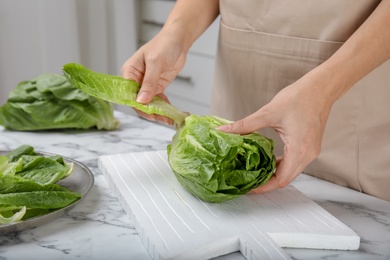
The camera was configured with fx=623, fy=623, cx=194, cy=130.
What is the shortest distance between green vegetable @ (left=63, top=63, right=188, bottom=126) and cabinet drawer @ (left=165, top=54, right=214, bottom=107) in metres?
1.48

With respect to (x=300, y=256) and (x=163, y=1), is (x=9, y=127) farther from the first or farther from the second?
(x=163, y=1)

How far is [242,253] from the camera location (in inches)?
39.6

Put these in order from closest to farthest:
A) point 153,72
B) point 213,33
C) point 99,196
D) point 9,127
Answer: point 99,196 < point 153,72 < point 9,127 < point 213,33

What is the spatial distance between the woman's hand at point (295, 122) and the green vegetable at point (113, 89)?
21 centimetres

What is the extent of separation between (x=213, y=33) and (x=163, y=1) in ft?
1.27

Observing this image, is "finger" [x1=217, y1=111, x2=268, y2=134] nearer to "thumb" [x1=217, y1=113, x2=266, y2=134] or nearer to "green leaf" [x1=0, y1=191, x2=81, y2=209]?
"thumb" [x1=217, y1=113, x2=266, y2=134]

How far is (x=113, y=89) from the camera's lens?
129 centimetres

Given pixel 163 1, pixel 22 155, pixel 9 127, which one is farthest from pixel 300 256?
pixel 163 1

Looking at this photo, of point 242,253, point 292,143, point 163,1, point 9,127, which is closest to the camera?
point 242,253

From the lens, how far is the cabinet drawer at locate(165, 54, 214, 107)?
2848 millimetres

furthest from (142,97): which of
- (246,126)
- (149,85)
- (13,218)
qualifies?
(13,218)

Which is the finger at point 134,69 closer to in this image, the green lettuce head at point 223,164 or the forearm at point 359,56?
the green lettuce head at point 223,164

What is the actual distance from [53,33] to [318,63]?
1.90 meters

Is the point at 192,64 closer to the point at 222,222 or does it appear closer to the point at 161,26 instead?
the point at 161,26
